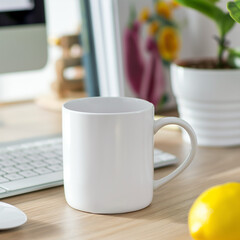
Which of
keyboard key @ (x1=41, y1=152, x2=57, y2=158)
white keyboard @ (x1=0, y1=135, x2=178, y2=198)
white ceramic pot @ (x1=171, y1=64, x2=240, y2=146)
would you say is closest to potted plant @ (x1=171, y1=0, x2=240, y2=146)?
white ceramic pot @ (x1=171, y1=64, x2=240, y2=146)

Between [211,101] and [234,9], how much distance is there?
0.63ft

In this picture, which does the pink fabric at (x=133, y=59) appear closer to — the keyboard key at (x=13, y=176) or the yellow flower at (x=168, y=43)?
the yellow flower at (x=168, y=43)

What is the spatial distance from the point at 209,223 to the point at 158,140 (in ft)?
1.35

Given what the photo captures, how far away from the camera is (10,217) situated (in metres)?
0.53

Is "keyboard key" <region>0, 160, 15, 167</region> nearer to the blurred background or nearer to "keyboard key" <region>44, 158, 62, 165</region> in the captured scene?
"keyboard key" <region>44, 158, 62, 165</region>

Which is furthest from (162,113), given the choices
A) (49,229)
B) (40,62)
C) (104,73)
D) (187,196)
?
(49,229)

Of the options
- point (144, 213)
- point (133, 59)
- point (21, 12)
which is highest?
point (21, 12)

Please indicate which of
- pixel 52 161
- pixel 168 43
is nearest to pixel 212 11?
pixel 168 43

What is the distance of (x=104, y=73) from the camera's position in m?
1.01

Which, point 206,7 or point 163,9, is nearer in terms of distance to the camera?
point 206,7

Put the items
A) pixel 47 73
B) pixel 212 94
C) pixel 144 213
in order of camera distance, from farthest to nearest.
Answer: pixel 47 73
pixel 212 94
pixel 144 213

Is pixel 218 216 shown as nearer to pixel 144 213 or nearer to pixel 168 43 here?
pixel 144 213

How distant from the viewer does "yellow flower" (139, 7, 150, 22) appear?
1.02m

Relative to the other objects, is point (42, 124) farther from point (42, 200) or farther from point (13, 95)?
point (13, 95)
